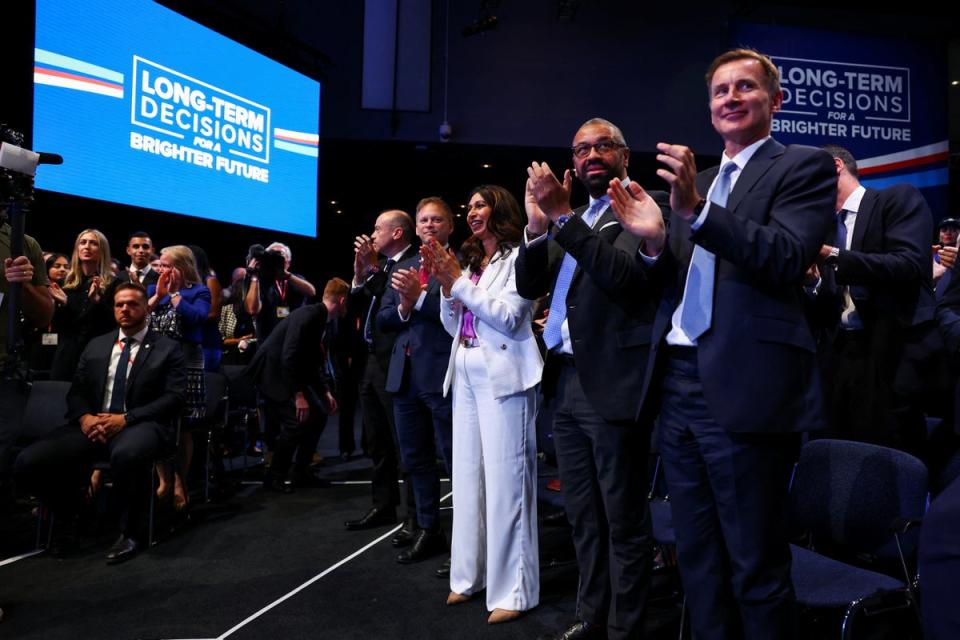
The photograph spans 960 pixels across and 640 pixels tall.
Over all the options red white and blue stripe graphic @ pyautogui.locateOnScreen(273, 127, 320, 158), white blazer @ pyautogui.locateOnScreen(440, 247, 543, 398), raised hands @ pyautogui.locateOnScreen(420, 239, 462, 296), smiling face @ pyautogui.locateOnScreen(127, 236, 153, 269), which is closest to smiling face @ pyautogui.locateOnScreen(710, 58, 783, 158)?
white blazer @ pyautogui.locateOnScreen(440, 247, 543, 398)

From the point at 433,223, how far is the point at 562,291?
1.10 meters

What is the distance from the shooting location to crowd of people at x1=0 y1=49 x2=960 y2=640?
5.47 ft

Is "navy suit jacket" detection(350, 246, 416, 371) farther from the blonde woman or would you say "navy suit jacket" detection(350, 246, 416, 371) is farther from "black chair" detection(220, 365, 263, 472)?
"black chair" detection(220, 365, 263, 472)

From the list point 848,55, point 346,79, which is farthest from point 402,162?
point 848,55

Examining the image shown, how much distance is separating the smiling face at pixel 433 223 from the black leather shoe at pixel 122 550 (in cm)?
208

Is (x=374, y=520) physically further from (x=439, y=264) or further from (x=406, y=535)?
(x=439, y=264)

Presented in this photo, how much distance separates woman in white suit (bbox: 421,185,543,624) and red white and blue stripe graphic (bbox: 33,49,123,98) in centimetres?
423

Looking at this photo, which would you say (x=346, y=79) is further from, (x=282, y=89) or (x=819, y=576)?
(x=819, y=576)

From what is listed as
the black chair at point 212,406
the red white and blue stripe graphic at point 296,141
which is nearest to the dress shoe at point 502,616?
the black chair at point 212,406

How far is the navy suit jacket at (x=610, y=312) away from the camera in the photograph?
83.0 inches

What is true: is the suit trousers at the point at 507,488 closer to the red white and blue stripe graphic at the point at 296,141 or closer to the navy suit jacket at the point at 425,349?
the navy suit jacket at the point at 425,349

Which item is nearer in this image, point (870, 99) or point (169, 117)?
point (870, 99)

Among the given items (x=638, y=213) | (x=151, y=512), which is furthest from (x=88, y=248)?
(x=638, y=213)

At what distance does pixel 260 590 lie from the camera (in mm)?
3174
